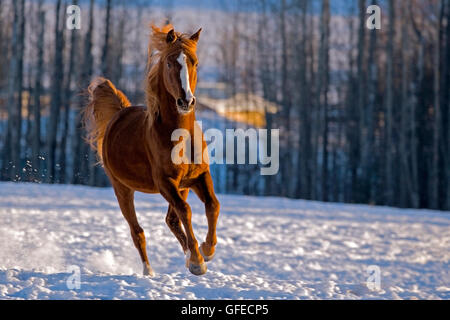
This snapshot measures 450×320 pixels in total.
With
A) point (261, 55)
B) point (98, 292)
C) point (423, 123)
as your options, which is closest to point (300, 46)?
point (261, 55)

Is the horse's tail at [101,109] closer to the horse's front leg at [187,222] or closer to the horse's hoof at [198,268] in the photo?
the horse's front leg at [187,222]

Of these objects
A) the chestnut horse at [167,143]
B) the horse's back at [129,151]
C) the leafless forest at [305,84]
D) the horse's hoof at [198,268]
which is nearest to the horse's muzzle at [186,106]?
the chestnut horse at [167,143]

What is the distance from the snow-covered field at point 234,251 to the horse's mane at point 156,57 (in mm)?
1442

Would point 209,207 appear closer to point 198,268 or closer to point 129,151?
point 198,268

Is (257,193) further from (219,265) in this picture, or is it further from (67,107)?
(219,265)

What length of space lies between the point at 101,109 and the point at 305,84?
18444 mm

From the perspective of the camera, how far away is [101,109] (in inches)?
250

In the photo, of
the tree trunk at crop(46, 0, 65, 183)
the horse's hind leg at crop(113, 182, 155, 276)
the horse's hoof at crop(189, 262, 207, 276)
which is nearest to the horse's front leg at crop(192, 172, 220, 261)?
the horse's hoof at crop(189, 262, 207, 276)

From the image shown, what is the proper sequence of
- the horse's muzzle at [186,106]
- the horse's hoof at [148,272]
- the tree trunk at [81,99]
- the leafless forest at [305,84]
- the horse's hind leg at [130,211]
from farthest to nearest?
the leafless forest at [305,84], the tree trunk at [81,99], the horse's hind leg at [130,211], the horse's hoof at [148,272], the horse's muzzle at [186,106]

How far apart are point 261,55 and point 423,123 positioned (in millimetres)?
7661

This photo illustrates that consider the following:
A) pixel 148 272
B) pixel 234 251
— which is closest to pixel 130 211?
pixel 148 272

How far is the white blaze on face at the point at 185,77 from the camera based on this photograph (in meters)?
4.17

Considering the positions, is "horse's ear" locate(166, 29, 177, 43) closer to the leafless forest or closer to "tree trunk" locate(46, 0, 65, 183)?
the leafless forest

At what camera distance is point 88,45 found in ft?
65.0
